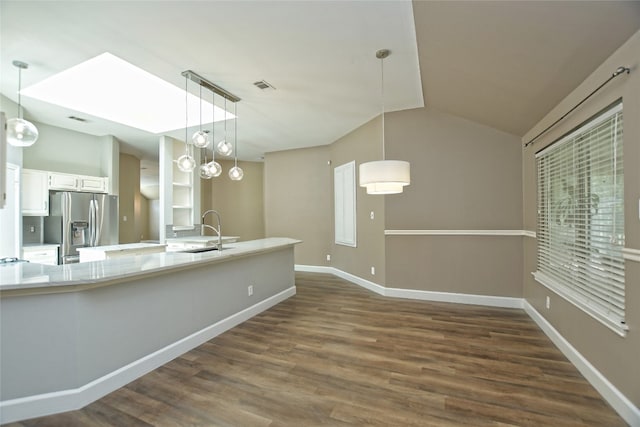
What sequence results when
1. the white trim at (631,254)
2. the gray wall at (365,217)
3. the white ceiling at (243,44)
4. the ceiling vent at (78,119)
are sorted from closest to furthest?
the white trim at (631,254), the white ceiling at (243,44), the ceiling vent at (78,119), the gray wall at (365,217)

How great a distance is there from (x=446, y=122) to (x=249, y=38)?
9.75ft

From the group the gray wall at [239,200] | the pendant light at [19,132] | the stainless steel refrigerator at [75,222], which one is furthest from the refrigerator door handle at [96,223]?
the gray wall at [239,200]

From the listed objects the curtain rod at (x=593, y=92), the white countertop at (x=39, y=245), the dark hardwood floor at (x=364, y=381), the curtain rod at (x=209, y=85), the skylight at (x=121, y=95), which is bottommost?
the dark hardwood floor at (x=364, y=381)

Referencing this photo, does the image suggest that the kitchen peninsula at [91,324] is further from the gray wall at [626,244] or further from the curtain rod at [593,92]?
the curtain rod at [593,92]

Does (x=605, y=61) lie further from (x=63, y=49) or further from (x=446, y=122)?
(x=63, y=49)

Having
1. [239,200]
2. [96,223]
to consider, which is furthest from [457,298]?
[239,200]

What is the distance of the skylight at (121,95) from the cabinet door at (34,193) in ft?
4.19

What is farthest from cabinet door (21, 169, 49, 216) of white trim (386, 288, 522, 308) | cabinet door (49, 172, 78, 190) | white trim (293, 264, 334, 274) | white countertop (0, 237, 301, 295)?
white trim (386, 288, 522, 308)

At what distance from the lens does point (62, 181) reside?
4.82 metres

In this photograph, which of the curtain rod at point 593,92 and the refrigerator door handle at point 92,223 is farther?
the refrigerator door handle at point 92,223

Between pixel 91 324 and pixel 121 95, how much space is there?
373cm

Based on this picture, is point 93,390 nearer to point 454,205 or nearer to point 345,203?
point 454,205

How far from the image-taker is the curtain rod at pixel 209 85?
323cm

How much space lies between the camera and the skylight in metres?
3.60
